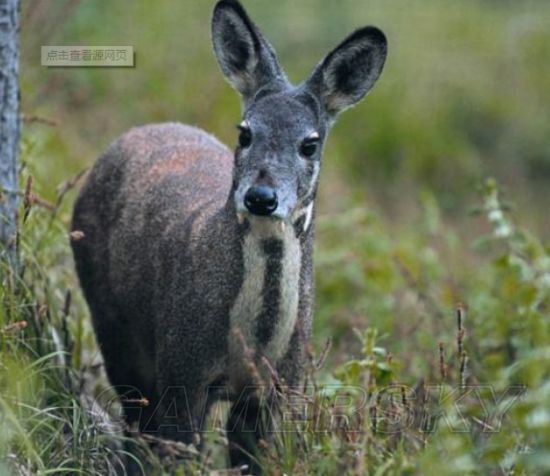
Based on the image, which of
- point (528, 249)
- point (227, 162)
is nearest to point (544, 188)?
point (528, 249)

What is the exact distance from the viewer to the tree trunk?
21.6 feet

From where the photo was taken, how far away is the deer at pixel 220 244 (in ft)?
19.2

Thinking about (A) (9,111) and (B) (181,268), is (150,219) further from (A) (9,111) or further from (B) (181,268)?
(A) (9,111)

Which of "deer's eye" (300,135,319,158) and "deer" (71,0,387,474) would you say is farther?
"deer's eye" (300,135,319,158)

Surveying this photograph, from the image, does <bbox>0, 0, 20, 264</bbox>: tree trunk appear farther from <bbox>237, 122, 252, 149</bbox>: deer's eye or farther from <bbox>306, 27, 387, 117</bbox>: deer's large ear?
<bbox>306, 27, 387, 117</bbox>: deer's large ear

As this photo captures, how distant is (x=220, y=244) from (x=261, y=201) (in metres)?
0.52

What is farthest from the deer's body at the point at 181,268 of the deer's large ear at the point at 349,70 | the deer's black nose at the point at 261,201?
the deer's large ear at the point at 349,70

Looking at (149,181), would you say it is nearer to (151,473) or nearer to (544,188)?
(151,473)

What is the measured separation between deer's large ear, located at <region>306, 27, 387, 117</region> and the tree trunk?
144 centimetres

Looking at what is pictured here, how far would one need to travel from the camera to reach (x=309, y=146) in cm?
608

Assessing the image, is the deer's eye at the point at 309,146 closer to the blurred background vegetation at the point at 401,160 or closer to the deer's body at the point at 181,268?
the deer's body at the point at 181,268

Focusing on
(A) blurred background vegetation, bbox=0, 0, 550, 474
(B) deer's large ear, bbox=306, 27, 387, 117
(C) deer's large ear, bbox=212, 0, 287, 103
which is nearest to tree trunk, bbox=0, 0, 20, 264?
(A) blurred background vegetation, bbox=0, 0, 550, 474

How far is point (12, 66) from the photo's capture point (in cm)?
665

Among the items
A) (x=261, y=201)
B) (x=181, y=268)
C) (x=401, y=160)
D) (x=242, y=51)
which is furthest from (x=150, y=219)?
(x=401, y=160)
